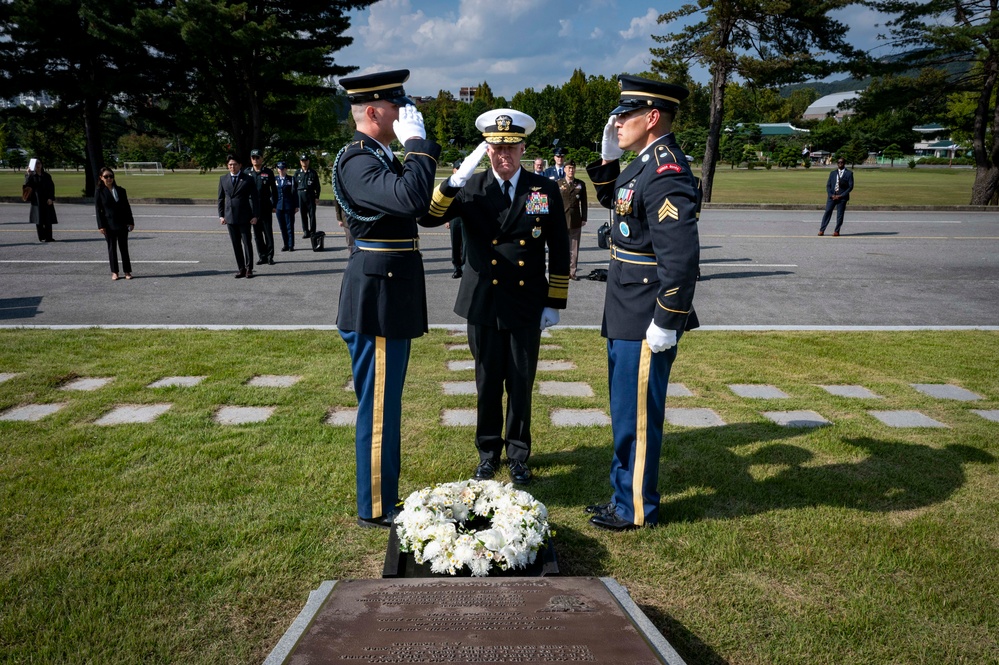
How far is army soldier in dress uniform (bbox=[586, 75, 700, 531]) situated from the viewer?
132 inches

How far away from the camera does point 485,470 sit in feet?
Answer: 14.4

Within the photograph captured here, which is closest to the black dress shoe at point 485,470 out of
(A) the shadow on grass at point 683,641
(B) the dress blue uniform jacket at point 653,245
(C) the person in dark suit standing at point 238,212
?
(B) the dress blue uniform jacket at point 653,245

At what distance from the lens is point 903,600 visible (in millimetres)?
3166

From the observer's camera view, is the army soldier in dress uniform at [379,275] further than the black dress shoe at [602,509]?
No

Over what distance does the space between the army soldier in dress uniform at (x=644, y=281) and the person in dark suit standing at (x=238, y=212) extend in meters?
8.73

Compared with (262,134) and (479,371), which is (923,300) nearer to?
(479,371)

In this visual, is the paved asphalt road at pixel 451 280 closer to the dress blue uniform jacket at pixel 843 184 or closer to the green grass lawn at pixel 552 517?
the dress blue uniform jacket at pixel 843 184

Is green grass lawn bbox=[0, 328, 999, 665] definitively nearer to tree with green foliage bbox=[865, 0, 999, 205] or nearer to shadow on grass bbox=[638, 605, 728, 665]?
shadow on grass bbox=[638, 605, 728, 665]

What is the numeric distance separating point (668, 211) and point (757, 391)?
316cm

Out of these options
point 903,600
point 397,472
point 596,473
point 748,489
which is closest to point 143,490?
point 397,472

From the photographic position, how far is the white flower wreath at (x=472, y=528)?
9.70 ft

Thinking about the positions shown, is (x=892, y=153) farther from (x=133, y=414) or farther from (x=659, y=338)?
(x=133, y=414)

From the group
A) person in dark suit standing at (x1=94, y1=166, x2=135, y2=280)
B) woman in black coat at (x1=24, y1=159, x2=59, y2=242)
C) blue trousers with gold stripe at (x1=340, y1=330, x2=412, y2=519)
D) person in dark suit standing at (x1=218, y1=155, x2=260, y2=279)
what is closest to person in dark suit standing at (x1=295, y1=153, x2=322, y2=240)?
person in dark suit standing at (x1=218, y1=155, x2=260, y2=279)

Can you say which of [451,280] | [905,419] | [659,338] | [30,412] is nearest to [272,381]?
[30,412]
